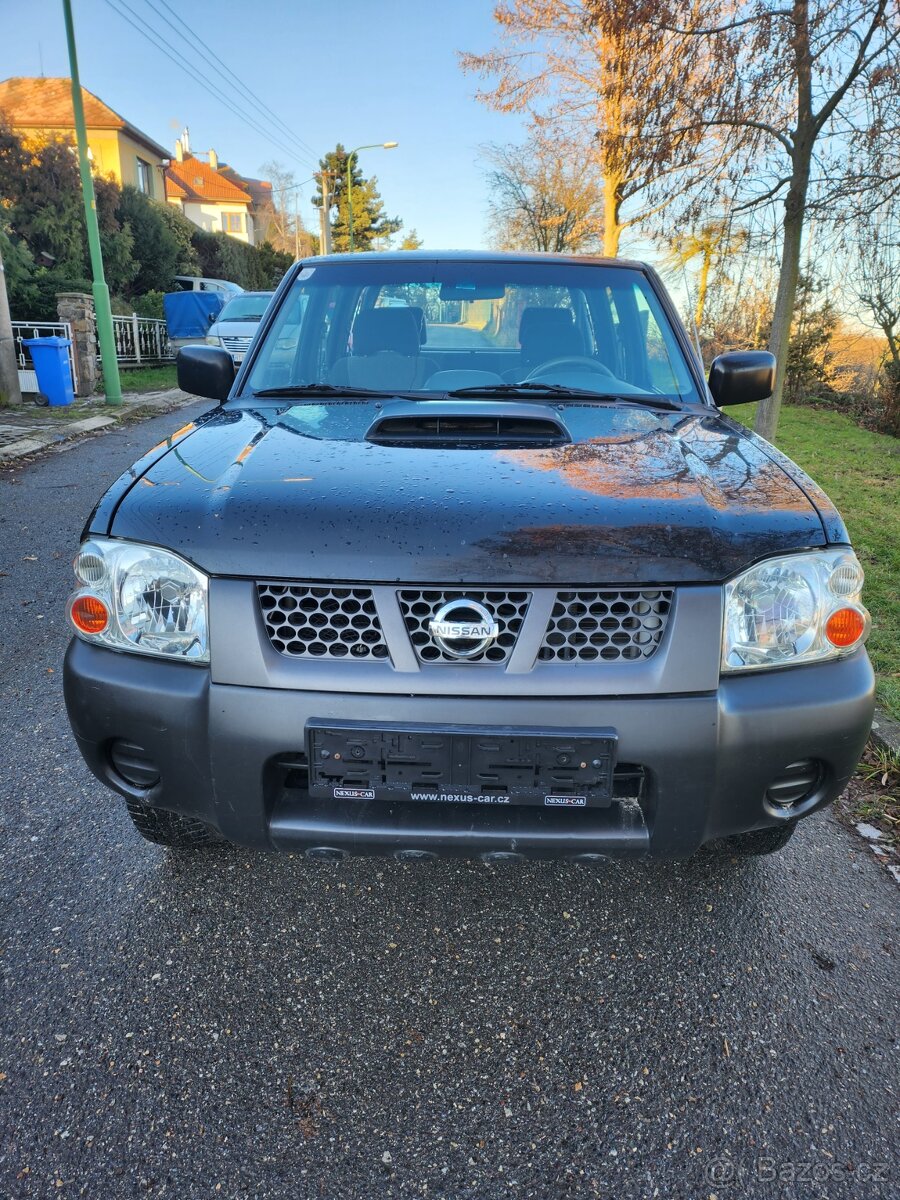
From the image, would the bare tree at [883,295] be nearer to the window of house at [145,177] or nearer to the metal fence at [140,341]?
the metal fence at [140,341]

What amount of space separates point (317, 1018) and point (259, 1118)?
27cm

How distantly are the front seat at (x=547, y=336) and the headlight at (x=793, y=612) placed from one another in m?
1.39

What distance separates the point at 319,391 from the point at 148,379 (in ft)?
52.6

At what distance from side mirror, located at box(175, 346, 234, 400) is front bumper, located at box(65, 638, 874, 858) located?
147cm

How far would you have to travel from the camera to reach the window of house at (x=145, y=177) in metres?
36.5

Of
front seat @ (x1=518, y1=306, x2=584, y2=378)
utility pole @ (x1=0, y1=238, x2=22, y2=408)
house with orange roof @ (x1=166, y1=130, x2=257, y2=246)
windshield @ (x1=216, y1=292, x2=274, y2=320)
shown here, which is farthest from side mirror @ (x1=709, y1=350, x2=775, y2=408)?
house with orange roof @ (x1=166, y1=130, x2=257, y2=246)

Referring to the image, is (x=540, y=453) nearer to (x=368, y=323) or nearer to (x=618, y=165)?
(x=368, y=323)

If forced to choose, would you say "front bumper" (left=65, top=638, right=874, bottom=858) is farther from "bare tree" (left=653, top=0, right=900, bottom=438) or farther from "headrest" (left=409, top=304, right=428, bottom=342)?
"bare tree" (left=653, top=0, right=900, bottom=438)

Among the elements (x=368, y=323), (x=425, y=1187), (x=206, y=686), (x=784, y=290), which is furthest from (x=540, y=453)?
(x=784, y=290)

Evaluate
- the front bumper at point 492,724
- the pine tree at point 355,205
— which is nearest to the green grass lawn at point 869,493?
the front bumper at point 492,724

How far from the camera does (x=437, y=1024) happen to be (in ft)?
6.07

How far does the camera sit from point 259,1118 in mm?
1611

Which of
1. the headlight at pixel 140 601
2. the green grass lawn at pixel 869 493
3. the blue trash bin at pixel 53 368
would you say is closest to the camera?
the headlight at pixel 140 601

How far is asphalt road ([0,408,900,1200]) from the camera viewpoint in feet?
5.00
